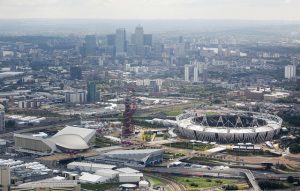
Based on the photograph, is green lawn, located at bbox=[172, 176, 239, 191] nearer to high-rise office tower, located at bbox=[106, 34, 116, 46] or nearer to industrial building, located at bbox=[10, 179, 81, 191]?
industrial building, located at bbox=[10, 179, 81, 191]

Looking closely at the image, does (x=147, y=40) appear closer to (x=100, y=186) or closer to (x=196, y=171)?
(x=196, y=171)

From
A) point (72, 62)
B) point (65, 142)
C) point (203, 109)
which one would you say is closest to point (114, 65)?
point (72, 62)

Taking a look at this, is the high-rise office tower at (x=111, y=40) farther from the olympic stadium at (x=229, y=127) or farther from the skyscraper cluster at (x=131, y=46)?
the olympic stadium at (x=229, y=127)

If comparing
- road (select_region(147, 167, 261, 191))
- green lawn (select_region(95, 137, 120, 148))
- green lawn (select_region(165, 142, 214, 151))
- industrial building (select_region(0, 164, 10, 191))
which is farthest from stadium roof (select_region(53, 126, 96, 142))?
industrial building (select_region(0, 164, 10, 191))

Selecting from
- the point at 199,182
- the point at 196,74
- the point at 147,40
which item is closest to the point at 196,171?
the point at 199,182

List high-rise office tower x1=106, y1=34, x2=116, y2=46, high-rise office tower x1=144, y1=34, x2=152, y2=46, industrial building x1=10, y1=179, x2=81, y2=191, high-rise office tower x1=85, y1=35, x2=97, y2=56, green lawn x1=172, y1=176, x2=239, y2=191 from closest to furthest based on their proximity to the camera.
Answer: industrial building x1=10, y1=179, x2=81, y2=191
green lawn x1=172, y1=176, x2=239, y2=191
high-rise office tower x1=85, y1=35, x2=97, y2=56
high-rise office tower x1=144, y1=34, x2=152, y2=46
high-rise office tower x1=106, y1=34, x2=116, y2=46

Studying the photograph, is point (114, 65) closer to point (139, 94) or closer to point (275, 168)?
point (139, 94)

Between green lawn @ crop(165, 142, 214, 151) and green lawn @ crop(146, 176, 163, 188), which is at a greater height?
green lawn @ crop(146, 176, 163, 188)
